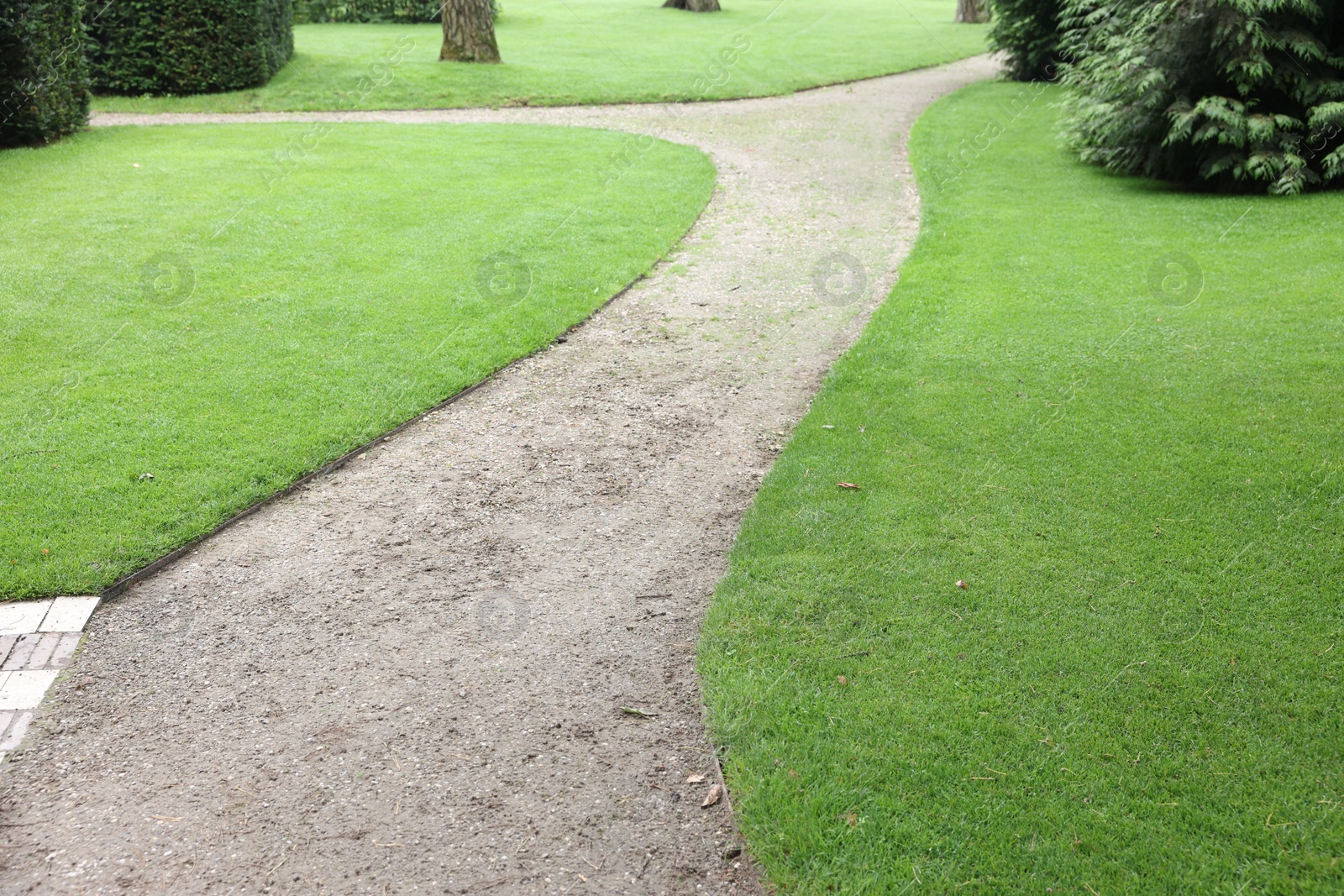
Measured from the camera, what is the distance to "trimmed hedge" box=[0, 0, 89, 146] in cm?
1417

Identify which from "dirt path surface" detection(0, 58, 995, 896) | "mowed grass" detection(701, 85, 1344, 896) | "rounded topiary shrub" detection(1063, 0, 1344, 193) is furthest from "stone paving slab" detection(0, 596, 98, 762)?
"rounded topiary shrub" detection(1063, 0, 1344, 193)

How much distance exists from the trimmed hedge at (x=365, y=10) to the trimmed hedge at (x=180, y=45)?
10898mm

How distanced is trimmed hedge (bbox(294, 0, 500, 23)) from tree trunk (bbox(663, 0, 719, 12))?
367 inches

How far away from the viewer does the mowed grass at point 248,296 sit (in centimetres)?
666

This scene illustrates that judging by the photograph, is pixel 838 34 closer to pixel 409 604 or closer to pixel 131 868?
pixel 409 604

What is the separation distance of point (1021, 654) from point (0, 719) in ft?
16.4

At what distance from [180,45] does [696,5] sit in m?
22.0

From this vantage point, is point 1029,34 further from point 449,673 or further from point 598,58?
point 449,673

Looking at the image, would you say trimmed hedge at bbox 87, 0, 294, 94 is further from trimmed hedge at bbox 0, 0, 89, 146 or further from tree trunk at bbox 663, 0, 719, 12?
tree trunk at bbox 663, 0, 719, 12

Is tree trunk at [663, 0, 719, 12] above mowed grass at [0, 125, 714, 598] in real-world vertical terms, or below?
above

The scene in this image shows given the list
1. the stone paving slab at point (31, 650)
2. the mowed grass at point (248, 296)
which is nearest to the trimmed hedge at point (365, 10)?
the mowed grass at point (248, 296)

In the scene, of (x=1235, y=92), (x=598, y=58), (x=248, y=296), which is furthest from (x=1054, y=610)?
(x=598, y=58)

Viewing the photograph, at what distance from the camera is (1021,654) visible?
193 inches

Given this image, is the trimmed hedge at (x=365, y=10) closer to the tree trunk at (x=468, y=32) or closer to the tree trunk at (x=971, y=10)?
the tree trunk at (x=468, y=32)
